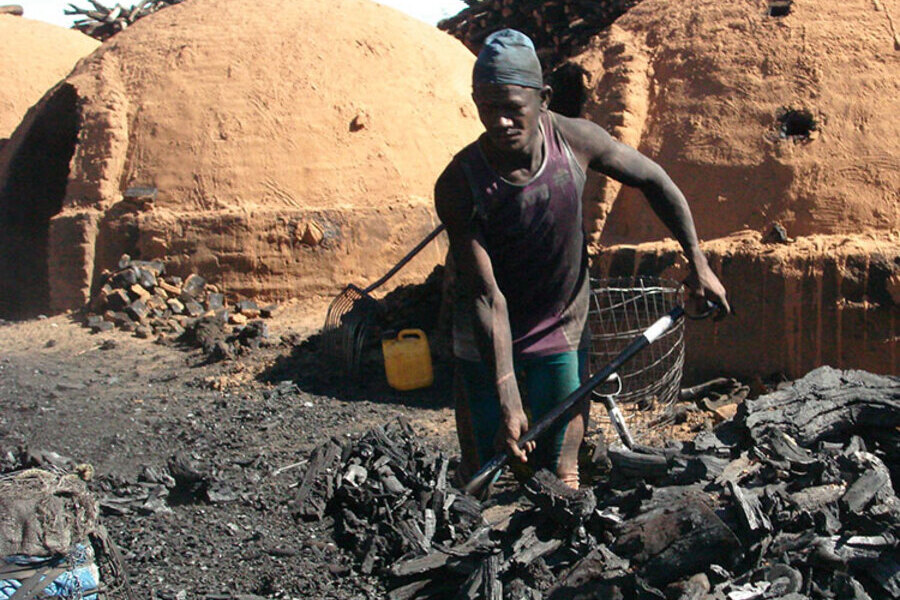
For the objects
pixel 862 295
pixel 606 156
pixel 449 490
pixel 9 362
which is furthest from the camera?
pixel 9 362

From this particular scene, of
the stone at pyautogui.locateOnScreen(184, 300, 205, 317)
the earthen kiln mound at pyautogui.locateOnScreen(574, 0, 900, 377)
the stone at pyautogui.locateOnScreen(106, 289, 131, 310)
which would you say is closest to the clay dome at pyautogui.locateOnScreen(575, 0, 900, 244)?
the earthen kiln mound at pyautogui.locateOnScreen(574, 0, 900, 377)

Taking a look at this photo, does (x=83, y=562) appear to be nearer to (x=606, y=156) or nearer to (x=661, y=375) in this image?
(x=606, y=156)

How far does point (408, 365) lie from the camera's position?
24.0 feet

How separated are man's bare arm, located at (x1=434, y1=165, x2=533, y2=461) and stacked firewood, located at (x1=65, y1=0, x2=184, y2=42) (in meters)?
15.9

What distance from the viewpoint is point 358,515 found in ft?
14.7

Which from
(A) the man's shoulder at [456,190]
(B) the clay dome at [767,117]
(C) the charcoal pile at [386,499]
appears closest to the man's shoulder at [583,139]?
(A) the man's shoulder at [456,190]

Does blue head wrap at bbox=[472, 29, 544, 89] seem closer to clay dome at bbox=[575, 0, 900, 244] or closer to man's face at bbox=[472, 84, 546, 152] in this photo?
man's face at bbox=[472, 84, 546, 152]

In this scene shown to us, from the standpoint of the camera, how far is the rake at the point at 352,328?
7.68 metres

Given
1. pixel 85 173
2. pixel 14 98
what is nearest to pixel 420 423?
pixel 85 173

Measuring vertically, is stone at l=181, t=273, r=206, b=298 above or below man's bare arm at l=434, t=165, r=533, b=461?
below

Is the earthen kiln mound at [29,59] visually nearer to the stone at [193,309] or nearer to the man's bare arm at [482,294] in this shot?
the stone at [193,309]

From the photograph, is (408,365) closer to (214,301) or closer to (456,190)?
(214,301)

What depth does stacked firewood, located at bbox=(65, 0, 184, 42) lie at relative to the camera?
17.6m

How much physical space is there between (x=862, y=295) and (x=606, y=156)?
318 cm
